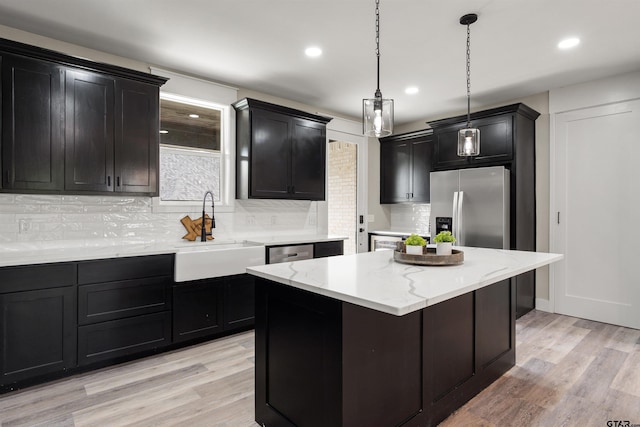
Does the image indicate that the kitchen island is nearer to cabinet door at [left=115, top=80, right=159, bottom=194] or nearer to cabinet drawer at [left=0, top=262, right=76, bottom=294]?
cabinet drawer at [left=0, top=262, right=76, bottom=294]

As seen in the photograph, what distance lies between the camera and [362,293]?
142 cm

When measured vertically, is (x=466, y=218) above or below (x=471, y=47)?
below

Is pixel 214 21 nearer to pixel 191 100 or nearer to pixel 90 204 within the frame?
Result: pixel 191 100

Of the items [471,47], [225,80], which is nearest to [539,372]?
[471,47]

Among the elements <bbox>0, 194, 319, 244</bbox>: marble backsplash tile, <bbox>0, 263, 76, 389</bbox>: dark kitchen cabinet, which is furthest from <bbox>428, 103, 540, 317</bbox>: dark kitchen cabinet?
<bbox>0, 263, 76, 389</bbox>: dark kitchen cabinet

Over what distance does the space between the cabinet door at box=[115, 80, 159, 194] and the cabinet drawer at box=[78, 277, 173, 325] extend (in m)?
0.82

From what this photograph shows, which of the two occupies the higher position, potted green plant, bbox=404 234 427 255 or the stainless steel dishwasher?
potted green plant, bbox=404 234 427 255

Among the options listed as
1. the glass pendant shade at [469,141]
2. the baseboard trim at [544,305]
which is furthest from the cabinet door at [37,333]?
the baseboard trim at [544,305]

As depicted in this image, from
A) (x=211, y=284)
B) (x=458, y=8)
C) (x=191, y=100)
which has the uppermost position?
(x=458, y=8)

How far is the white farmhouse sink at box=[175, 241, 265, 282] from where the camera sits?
303 centimetres

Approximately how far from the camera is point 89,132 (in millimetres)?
2871

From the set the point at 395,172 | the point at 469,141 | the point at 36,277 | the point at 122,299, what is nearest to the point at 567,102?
the point at 395,172

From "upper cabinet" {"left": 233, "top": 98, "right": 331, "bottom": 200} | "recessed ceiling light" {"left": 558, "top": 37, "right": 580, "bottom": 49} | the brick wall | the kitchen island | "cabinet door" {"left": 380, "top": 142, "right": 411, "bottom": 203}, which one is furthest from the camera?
the brick wall

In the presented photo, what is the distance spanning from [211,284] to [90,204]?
1.27m
